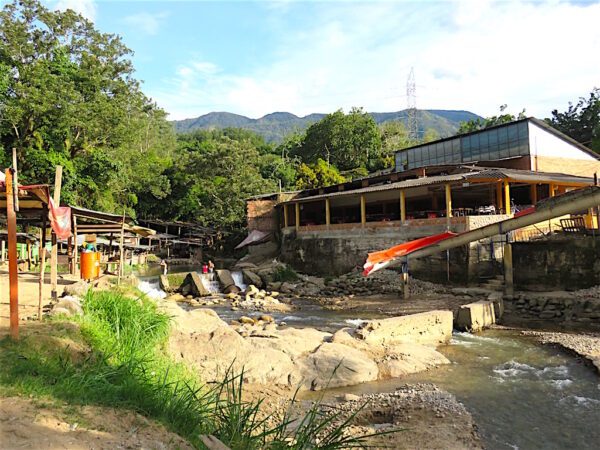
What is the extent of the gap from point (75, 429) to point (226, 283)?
20784 millimetres

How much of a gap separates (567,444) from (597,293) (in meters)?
10.7

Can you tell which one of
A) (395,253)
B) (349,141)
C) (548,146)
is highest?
(349,141)

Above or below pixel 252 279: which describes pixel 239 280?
below

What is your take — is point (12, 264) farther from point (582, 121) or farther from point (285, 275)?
point (582, 121)

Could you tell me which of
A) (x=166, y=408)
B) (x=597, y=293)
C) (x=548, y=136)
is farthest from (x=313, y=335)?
(x=548, y=136)

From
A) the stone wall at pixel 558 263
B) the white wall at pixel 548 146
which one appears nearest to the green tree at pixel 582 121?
the white wall at pixel 548 146

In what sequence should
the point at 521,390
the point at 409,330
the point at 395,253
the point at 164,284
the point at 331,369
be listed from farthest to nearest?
the point at 164,284, the point at 395,253, the point at 409,330, the point at 331,369, the point at 521,390

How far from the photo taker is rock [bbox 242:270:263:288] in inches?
993

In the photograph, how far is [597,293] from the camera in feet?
48.6

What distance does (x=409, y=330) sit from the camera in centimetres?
1195

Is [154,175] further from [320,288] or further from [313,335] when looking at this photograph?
[313,335]

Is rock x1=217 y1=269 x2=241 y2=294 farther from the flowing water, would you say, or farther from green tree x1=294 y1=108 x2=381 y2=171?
green tree x1=294 y1=108 x2=381 y2=171

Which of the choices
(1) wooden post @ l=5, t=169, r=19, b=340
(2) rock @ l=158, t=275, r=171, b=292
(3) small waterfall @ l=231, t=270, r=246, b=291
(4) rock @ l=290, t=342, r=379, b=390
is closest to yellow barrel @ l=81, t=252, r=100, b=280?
(1) wooden post @ l=5, t=169, r=19, b=340

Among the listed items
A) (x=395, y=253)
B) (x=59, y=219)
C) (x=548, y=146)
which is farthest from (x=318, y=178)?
(x=59, y=219)
